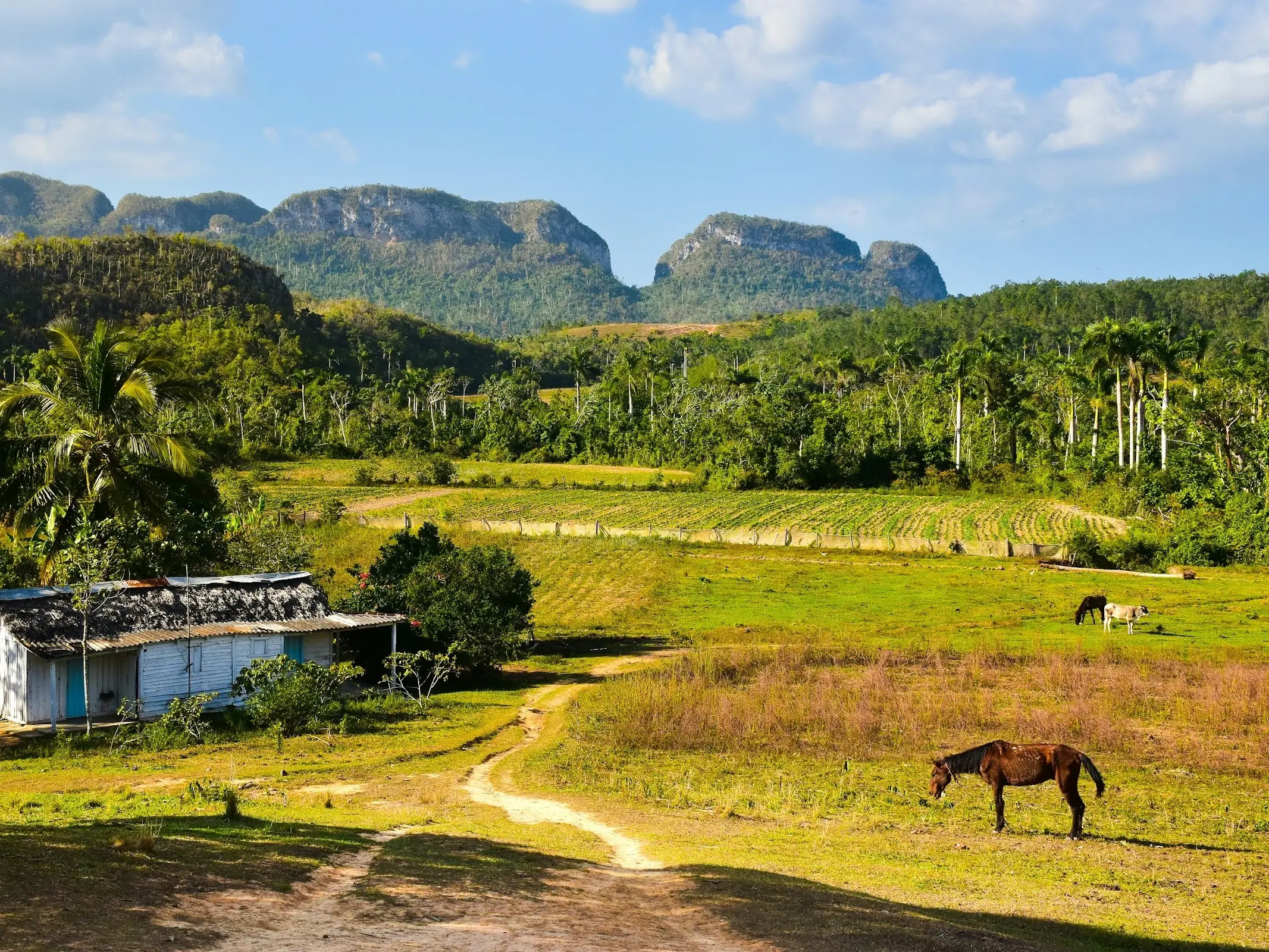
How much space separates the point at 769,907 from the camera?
1070cm

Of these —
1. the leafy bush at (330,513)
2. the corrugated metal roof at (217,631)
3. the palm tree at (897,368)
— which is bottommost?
the corrugated metal roof at (217,631)

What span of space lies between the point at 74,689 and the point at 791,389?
79719 millimetres

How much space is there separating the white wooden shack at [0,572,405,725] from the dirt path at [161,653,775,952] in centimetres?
1444

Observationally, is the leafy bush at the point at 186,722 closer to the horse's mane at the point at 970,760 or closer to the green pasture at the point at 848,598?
the horse's mane at the point at 970,760

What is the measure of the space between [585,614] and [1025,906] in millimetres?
31123

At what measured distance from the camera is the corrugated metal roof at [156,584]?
79.8 feet

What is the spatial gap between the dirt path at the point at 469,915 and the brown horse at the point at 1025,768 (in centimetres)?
552

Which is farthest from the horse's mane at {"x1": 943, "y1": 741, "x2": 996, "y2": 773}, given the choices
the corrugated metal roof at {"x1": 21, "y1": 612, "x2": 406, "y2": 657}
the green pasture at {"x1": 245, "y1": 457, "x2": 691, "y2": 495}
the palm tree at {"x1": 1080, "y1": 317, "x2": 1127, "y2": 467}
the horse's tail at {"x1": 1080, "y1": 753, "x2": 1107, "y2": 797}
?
the green pasture at {"x1": 245, "y1": 457, "x2": 691, "y2": 495}

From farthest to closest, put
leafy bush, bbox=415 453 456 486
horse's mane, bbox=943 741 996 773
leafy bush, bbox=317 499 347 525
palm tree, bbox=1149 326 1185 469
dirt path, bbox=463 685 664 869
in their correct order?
leafy bush, bbox=415 453 456 486 < palm tree, bbox=1149 326 1185 469 < leafy bush, bbox=317 499 347 525 < horse's mane, bbox=943 741 996 773 < dirt path, bbox=463 685 664 869

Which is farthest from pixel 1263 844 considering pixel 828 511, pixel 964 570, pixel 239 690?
pixel 828 511

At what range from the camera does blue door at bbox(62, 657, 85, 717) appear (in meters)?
23.9

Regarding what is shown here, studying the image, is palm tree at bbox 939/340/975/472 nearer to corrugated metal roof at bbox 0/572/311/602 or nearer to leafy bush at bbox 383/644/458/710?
leafy bush at bbox 383/644/458/710

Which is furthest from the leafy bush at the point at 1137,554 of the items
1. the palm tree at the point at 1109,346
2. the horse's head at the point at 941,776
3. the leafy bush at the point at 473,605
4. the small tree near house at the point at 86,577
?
the small tree near house at the point at 86,577

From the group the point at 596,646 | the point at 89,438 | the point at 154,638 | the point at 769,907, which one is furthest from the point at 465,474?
the point at 769,907
